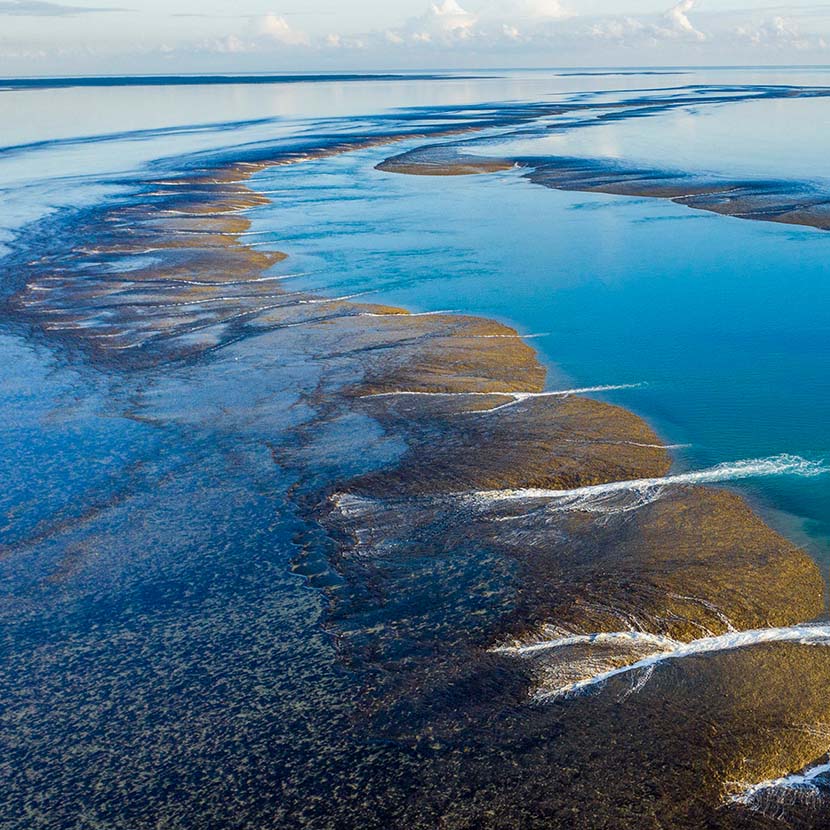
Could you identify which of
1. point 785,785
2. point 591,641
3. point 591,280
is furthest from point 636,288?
point 785,785

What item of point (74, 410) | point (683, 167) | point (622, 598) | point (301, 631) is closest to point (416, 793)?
point (301, 631)

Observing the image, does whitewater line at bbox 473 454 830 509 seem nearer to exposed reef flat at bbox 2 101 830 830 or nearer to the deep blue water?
exposed reef flat at bbox 2 101 830 830

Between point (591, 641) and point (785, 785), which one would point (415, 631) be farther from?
point (785, 785)

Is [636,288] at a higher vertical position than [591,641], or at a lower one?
higher

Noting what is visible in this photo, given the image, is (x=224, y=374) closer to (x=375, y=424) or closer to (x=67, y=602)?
(x=375, y=424)

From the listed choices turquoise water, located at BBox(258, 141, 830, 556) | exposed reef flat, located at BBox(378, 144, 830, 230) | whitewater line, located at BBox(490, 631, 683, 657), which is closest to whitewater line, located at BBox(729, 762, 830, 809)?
whitewater line, located at BBox(490, 631, 683, 657)

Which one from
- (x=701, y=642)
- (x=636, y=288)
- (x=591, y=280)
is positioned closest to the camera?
(x=701, y=642)
